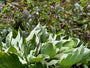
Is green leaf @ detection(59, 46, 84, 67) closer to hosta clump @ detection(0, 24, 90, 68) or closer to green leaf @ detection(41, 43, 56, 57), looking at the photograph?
hosta clump @ detection(0, 24, 90, 68)

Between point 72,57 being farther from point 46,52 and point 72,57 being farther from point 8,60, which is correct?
point 8,60

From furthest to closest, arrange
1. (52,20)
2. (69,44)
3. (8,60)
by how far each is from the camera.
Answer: (52,20), (69,44), (8,60)

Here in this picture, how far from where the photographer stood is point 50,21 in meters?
3.07

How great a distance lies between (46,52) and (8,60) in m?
0.47

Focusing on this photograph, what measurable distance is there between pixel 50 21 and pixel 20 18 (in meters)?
0.61

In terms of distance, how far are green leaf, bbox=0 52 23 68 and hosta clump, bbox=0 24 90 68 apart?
2.5 inches

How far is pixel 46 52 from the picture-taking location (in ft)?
6.13

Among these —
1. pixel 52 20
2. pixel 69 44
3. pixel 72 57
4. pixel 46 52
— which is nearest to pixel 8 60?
pixel 46 52

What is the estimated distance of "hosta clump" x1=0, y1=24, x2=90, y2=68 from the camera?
1710mm

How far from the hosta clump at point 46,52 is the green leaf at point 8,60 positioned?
0.21ft

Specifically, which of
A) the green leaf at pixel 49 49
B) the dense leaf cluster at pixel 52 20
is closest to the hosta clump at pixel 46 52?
the green leaf at pixel 49 49

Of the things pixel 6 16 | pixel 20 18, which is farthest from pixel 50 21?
pixel 6 16

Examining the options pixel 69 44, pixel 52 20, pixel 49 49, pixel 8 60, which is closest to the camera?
pixel 8 60

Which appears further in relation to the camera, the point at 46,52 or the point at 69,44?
the point at 69,44
